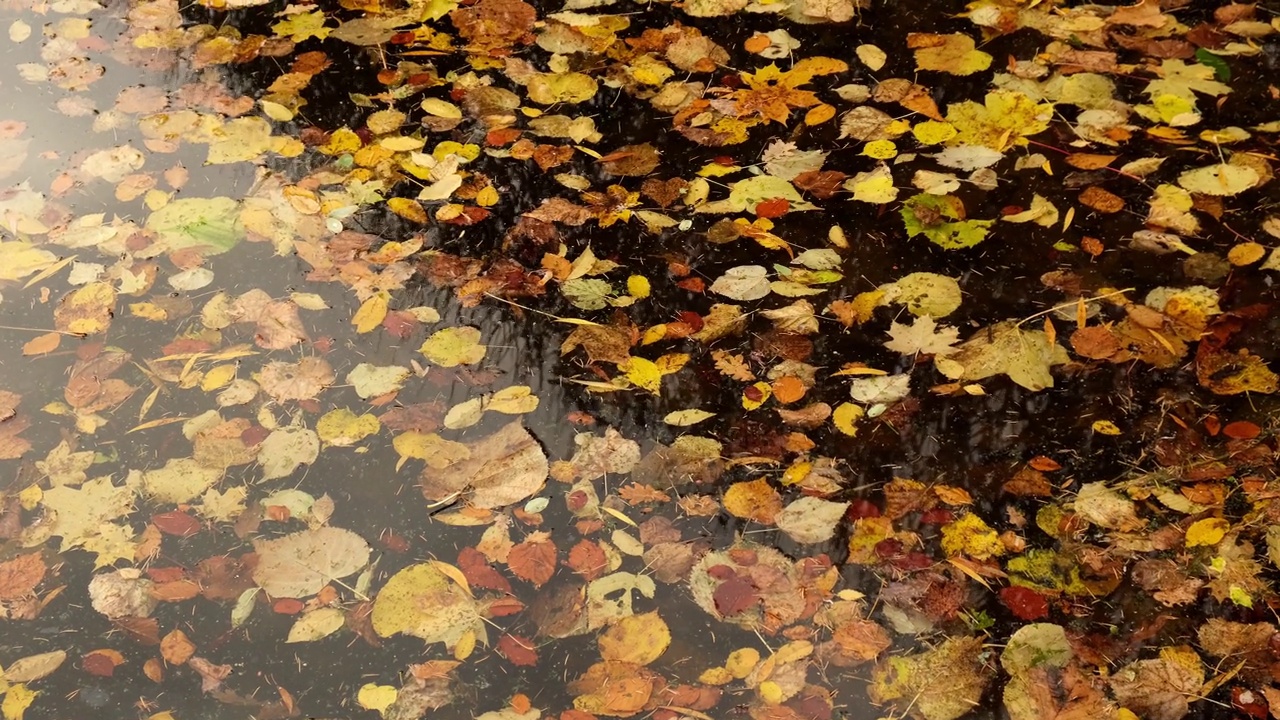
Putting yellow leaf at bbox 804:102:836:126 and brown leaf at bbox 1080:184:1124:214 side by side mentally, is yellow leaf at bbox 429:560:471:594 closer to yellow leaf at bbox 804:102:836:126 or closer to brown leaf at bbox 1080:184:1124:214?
yellow leaf at bbox 804:102:836:126

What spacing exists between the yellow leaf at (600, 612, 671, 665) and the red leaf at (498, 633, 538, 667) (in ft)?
0.50

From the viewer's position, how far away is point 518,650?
207 cm

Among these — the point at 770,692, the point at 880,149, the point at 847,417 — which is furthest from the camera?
the point at 880,149

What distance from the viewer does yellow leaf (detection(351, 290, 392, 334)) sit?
2.65 m

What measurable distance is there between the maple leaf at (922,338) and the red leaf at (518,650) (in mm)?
1246

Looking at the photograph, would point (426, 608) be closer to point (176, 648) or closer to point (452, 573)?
point (452, 573)

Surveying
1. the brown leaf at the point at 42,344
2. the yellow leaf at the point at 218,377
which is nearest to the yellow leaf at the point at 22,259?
the brown leaf at the point at 42,344

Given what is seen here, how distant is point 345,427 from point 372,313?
389 millimetres

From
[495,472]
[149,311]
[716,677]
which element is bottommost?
[716,677]

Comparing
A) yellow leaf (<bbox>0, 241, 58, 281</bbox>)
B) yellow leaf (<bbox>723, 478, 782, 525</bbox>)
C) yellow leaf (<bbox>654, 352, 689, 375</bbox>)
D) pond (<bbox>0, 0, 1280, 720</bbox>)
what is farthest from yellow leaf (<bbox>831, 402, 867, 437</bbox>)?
yellow leaf (<bbox>0, 241, 58, 281</bbox>)

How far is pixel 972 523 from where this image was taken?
2234 mm

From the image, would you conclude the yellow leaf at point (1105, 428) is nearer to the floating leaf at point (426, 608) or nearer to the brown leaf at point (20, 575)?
the floating leaf at point (426, 608)

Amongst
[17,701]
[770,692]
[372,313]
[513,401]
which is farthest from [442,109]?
[770,692]

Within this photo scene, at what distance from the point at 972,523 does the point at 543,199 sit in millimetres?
1589
